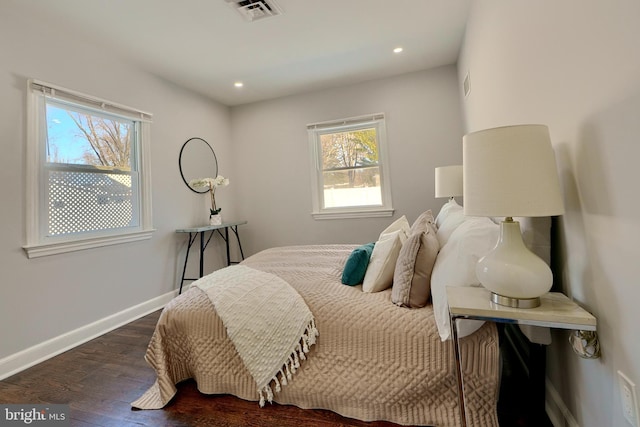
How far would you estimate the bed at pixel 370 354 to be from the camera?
3.97 feet

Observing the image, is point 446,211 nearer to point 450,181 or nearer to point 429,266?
point 450,181

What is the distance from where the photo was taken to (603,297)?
868mm

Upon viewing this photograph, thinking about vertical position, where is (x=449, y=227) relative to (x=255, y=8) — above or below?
below

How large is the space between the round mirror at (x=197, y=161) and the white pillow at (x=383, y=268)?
2766mm

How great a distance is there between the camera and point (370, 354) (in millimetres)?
1324

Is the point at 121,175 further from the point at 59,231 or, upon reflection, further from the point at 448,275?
the point at 448,275

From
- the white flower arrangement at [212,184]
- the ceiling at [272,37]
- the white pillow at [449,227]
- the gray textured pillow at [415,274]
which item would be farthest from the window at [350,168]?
the gray textured pillow at [415,274]

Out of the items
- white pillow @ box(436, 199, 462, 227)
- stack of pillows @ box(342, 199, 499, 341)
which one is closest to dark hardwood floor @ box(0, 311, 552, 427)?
stack of pillows @ box(342, 199, 499, 341)

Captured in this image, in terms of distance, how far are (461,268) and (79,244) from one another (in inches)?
115

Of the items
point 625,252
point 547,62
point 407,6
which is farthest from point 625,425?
point 407,6

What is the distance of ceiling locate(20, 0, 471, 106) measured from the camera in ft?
7.18

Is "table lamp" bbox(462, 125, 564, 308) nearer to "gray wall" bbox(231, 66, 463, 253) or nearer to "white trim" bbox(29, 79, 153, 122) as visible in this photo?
"gray wall" bbox(231, 66, 463, 253)

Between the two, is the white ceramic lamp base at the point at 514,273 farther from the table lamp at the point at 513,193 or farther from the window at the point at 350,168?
the window at the point at 350,168

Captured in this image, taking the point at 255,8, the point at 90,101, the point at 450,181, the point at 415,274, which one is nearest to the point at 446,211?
the point at 450,181
